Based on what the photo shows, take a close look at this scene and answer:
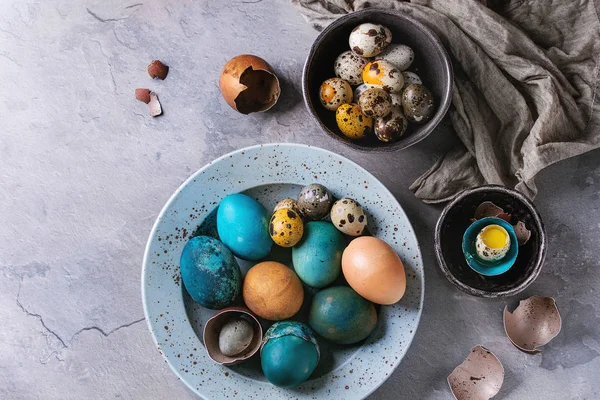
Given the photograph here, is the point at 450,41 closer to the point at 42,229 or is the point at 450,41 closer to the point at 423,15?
the point at 423,15

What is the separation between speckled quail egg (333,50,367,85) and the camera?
1.10 meters

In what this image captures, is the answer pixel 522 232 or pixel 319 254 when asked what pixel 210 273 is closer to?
pixel 319 254

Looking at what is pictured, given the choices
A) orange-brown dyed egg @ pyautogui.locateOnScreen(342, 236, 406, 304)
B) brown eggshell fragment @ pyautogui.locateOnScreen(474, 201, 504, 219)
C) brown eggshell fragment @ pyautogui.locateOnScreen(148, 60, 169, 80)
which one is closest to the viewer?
orange-brown dyed egg @ pyautogui.locateOnScreen(342, 236, 406, 304)

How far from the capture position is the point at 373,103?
1035 mm

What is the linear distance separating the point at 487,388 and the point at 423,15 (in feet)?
2.50

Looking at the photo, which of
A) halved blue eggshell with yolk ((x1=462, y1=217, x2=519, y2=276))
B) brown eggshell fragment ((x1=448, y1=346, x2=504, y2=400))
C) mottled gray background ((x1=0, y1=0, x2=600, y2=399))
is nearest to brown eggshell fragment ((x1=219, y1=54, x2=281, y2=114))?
mottled gray background ((x1=0, y1=0, x2=600, y2=399))

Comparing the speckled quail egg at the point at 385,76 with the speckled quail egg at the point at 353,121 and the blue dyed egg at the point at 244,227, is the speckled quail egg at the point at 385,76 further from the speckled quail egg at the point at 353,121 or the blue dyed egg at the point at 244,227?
the blue dyed egg at the point at 244,227

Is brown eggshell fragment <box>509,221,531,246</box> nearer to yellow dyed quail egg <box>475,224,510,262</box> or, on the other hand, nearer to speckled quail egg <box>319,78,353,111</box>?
yellow dyed quail egg <box>475,224,510,262</box>

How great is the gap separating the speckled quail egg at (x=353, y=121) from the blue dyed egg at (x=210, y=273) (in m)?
0.32

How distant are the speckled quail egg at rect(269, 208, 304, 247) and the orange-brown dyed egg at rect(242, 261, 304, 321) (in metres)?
0.05

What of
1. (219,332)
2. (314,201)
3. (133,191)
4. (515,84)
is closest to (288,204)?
(314,201)

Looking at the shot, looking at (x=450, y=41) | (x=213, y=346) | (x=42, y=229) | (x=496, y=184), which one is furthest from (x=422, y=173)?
(x=42, y=229)

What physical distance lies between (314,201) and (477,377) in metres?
0.51

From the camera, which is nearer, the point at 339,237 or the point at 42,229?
the point at 339,237
